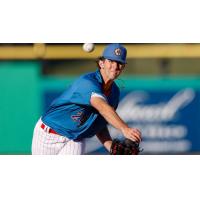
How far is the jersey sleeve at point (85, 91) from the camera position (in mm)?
5400

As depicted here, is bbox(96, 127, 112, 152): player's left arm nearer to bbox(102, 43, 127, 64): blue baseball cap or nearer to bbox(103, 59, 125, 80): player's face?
bbox(103, 59, 125, 80): player's face

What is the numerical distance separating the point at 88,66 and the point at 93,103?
2.21 m

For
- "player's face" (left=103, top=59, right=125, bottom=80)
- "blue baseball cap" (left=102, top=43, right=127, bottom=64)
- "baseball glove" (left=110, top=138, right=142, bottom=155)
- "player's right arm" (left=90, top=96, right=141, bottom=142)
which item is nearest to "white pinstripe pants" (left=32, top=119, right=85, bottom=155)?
"baseball glove" (left=110, top=138, right=142, bottom=155)

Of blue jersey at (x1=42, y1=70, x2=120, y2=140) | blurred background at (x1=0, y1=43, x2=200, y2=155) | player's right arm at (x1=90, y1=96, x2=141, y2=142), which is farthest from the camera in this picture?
blurred background at (x1=0, y1=43, x2=200, y2=155)

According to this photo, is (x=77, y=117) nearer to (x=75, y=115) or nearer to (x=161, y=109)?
(x=75, y=115)

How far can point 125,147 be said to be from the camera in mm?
5594

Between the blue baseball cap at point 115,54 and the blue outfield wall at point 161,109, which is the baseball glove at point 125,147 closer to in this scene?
the blue baseball cap at point 115,54

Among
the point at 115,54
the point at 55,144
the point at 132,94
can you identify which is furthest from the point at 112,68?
the point at 132,94

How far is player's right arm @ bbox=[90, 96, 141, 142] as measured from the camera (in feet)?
16.6

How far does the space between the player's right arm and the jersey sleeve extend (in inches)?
2.4

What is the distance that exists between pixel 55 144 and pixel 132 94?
6.84 ft

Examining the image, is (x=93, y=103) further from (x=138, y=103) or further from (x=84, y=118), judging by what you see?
(x=138, y=103)

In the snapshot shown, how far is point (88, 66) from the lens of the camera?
752 centimetres

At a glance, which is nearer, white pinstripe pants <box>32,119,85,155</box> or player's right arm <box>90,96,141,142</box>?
player's right arm <box>90,96,141,142</box>
